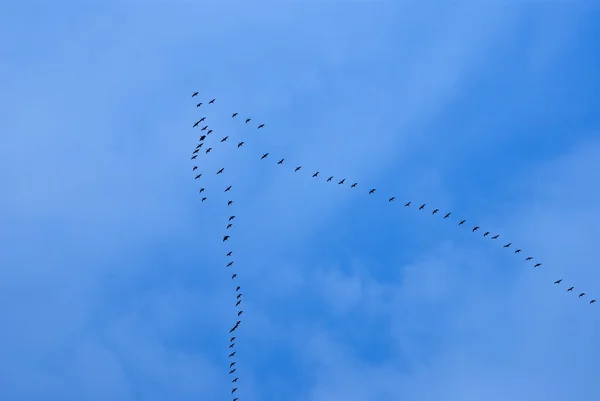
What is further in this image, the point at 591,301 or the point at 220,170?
the point at 591,301

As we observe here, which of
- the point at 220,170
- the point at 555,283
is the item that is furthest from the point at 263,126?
the point at 555,283

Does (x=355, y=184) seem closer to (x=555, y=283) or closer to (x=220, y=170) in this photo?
(x=220, y=170)

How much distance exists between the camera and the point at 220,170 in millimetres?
113062

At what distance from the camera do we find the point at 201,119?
114 metres

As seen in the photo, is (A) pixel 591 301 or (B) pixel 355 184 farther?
(A) pixel 591 301

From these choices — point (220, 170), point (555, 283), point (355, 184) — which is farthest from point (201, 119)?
point (555, 283)

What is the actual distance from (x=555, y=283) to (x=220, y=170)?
1944 inches

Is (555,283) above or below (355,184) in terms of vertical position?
below

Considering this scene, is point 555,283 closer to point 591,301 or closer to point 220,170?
point 591,301

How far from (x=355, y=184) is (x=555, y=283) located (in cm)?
3181

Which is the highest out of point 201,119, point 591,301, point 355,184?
point 201,119

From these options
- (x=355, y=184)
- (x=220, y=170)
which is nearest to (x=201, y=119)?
(x=220, y=170)

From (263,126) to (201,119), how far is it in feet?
27.6

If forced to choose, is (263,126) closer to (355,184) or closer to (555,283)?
(355,184)
